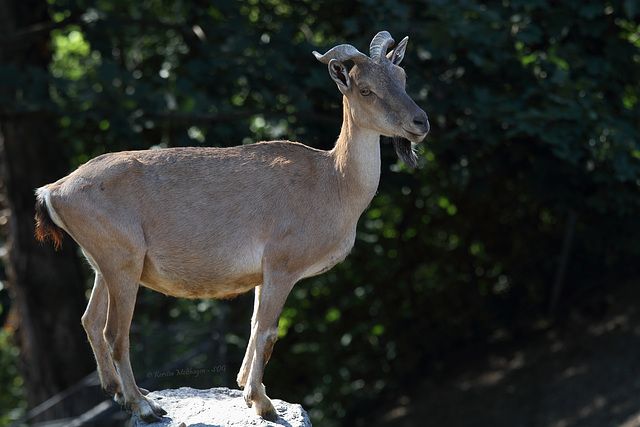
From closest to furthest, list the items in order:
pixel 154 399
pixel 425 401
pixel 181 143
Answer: pixel 154 399, pixel 181 143, pixel 425 401

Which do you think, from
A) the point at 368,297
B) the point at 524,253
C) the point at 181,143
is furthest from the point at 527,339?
the point at 181,143

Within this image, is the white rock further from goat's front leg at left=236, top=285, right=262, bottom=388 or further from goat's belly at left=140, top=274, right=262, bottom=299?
goat's belly at left=140, top=274, right=262, bottom=299

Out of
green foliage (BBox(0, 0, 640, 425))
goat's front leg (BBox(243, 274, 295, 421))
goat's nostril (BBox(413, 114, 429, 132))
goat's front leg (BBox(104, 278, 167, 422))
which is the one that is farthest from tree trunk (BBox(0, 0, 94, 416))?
goat's nostril (BBox(413, 114, 429, 132))

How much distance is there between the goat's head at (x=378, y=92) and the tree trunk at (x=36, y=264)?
6.89 meters

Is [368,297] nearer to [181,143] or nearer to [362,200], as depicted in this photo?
[181,143]

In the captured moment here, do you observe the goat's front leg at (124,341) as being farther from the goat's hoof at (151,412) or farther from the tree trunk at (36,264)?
the tree trunk at (36,264)

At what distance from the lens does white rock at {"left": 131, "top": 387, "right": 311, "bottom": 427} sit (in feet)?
17.0

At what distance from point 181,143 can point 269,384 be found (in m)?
5.99

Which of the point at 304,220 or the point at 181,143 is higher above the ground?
the point at 304,220

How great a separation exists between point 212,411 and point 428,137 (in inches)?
207

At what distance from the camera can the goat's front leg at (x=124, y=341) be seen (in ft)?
16.3

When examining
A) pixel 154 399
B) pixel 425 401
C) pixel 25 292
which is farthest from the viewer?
pixel 425 401

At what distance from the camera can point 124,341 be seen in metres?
5.00

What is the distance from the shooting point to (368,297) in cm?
1351
